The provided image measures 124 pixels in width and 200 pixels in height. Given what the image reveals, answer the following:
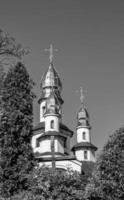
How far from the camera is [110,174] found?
21.2 meters

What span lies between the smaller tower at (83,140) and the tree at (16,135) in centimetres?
2655

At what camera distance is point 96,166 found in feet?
73.3

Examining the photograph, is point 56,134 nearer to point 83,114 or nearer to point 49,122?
point 49,122

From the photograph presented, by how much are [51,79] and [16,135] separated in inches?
1263

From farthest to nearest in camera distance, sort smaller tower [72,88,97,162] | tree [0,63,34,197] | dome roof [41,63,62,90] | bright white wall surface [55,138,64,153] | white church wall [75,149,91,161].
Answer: dome roof [41,63,62,90] → smaller tower [72,88,97,162] → white church wall [75,149,91,161] → bright white wall surface [55,138,64,153] → tree [0,63,34,197]

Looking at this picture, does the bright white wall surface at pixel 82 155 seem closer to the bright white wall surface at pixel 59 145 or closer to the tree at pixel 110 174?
the bright white wall surface at pixel 59 145

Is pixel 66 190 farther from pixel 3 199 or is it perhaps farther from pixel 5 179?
pixel 5 179

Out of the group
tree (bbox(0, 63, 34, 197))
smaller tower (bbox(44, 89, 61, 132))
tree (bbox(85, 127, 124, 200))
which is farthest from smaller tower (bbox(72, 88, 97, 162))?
tree (bbox(85, 127, 124, 200))

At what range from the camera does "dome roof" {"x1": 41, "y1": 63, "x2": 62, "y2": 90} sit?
2248 inches

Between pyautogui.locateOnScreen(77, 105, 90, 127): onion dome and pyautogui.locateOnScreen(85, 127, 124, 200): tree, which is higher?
pyautogui.locateOnScreen(77, 105, 90, 127): onion dome

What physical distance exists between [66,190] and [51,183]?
2.94ft

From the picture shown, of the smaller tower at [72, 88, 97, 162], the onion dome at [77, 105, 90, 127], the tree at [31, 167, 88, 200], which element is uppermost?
the onion dome at [77, 105, 90, 127]

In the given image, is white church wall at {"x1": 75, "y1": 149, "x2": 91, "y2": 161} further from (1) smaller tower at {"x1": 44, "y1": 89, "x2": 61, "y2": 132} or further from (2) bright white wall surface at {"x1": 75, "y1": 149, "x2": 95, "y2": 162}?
(1) smaller tower at {"x1": 44, "y1": 89, "x2": 61, "y2": 132}

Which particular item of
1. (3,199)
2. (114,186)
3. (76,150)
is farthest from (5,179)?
(76,150)
